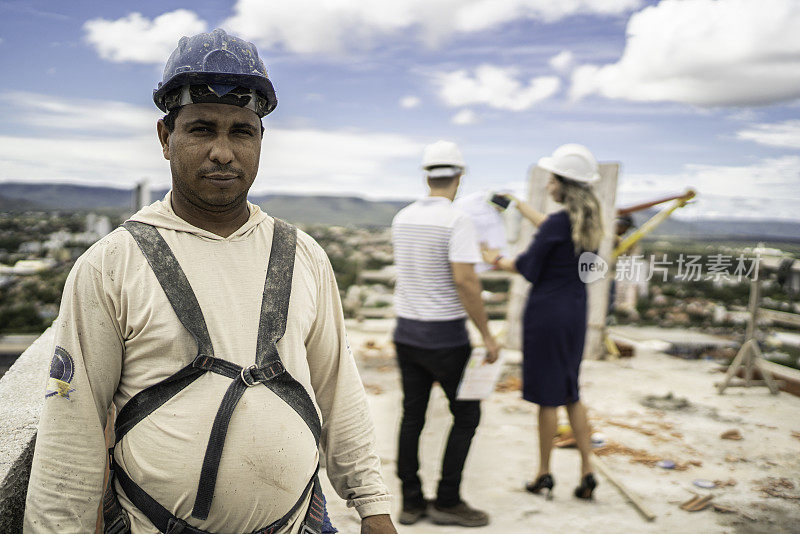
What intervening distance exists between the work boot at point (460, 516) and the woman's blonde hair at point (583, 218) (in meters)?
1.69

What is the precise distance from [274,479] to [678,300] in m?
18.9

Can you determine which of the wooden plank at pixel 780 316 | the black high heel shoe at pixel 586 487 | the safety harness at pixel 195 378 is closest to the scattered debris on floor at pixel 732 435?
the wooden plank at pixel 780 316

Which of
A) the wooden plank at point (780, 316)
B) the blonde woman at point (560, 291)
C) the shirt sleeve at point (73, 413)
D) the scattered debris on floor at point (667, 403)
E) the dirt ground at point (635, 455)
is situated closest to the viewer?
the shirt sleeve at point (73, 413)

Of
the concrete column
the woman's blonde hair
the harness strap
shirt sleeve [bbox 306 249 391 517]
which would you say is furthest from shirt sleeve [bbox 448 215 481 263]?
the harness strap

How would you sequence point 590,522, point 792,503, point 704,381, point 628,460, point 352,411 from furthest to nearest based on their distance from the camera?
point 704,381, point 628,460, point 792,503, point 590,522, point 352,411

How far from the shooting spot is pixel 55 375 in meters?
1.23

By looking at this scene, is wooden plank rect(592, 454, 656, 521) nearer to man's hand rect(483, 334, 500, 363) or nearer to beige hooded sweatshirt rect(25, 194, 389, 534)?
man's hand rect(483, 334, 500, 363)

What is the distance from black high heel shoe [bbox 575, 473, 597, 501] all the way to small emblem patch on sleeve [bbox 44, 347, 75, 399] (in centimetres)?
349

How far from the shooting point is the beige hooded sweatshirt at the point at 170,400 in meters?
1.23

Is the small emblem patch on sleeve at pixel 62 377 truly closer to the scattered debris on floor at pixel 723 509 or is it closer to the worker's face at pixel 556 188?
the worker's face at pixel 556 188

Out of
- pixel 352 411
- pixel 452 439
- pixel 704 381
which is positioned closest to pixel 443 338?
pixel 452 439

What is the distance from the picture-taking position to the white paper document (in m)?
3.35

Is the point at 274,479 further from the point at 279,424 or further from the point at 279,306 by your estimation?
the point at 279,306

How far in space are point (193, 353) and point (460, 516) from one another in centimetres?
278
